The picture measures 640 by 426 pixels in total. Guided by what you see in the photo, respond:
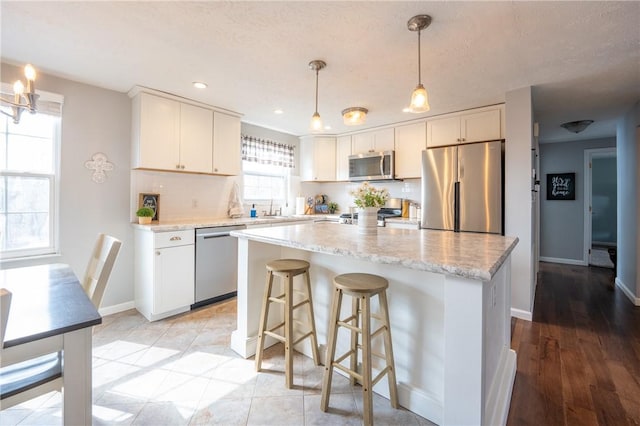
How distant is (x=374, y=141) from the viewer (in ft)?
14.4

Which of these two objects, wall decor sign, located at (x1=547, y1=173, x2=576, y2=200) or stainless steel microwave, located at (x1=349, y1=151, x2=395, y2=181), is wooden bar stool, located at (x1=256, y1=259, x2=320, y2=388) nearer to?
stainless steel microwave, located at (x1=349, y1=151, x2=395, y2=181)

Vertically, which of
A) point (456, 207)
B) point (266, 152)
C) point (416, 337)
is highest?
point (266, 152)

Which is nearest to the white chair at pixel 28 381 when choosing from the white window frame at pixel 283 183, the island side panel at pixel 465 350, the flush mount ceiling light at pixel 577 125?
the island side panel at pixel 465 350

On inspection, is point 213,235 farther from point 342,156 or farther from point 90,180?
point 342,156

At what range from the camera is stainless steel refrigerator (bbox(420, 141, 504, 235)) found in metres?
3.08

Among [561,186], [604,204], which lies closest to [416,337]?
[561,186]

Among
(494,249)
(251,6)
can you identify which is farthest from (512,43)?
(251,6)

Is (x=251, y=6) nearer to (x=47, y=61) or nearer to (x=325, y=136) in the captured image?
(x=47, y=61)

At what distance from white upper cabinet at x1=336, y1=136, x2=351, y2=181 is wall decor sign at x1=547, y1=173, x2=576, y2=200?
405cm

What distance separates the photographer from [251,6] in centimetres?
166

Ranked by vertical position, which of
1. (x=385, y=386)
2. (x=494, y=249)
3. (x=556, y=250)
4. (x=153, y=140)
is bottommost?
(x=385, y=386)

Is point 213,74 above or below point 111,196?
above

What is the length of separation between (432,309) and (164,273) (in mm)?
2479

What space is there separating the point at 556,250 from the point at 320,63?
5.86 m
